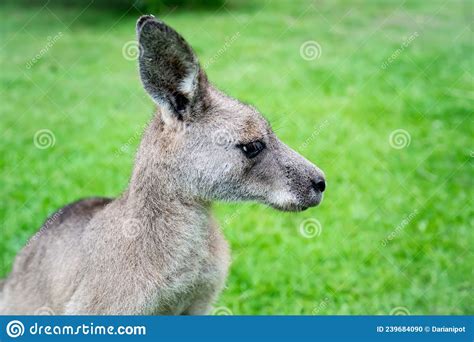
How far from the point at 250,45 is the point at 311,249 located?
18.5ft

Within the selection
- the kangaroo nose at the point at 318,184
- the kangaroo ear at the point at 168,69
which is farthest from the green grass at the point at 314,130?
the kangaroo ear at the point at 168,69

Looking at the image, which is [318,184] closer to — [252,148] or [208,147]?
[252,148]

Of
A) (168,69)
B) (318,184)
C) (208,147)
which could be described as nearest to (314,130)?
(318,184)

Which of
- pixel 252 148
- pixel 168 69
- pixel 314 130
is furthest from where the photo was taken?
pixel 314 130

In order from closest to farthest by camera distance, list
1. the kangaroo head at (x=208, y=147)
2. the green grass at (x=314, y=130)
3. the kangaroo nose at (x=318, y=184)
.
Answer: the kangaroo head at (x=208, y=147), the kangaroo nose at (x=318, y=184), the green grass at (x=314, y=130)

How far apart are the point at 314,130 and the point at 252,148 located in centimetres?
438

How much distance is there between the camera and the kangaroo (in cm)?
369

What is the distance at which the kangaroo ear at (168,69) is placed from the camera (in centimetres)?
350

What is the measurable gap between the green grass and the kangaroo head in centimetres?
71

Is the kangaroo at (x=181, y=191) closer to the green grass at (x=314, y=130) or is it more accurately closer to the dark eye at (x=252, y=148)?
the dark eye at (x=252, y=148)

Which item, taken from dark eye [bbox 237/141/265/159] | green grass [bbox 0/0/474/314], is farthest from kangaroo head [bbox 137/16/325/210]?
green grass [bbox 0/0/474/314]

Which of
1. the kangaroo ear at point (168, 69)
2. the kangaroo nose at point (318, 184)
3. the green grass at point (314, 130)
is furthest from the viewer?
the green grass at point (314, 130)

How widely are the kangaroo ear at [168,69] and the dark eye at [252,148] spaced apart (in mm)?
347

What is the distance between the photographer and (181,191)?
3727mm
